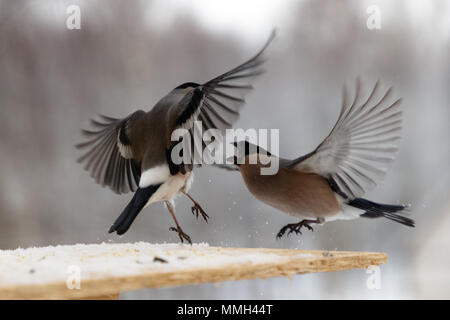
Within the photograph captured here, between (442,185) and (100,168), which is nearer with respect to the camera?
(100,168)

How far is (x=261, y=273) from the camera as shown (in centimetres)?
77

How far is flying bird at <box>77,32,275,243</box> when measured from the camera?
109 cm

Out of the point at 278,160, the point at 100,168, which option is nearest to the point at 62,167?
the point at 100,168

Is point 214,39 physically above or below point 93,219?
above

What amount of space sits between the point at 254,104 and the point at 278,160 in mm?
511

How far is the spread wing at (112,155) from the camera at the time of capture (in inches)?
51.3

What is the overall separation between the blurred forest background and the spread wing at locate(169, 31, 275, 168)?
426 millimetres

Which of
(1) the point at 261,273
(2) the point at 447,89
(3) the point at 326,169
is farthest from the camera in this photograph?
(2) the point at 447,89

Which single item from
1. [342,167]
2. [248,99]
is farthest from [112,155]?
[342,167]

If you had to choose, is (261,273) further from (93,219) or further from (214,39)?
(214,39)

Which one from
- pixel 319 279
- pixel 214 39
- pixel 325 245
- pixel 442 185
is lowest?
pixel 319 279

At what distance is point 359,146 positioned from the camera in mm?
1034

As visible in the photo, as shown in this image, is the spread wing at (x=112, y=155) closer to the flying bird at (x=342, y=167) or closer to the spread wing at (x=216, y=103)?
the spread wing at (x=216, y=103)

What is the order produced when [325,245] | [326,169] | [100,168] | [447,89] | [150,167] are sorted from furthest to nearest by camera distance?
1. [447,89]
2. [325,245]
3. [100,168]
4. [150,167]
5. [326,169]
